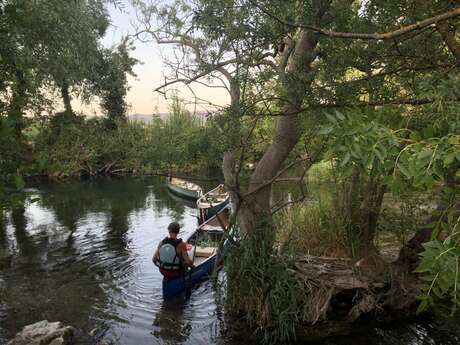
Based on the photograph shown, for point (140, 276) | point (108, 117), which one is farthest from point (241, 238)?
point (108, 117)

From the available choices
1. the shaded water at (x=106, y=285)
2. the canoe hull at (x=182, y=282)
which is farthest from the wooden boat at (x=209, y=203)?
the canoe hull at (x=182, y=282)

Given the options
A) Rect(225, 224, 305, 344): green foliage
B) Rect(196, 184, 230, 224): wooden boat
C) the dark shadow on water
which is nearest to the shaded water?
the dark shadow on water

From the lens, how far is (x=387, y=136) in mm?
1809

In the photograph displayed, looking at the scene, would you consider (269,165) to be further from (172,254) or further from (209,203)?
(209,203)

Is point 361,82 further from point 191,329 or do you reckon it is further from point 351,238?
point 191,329

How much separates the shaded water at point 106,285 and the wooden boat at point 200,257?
278 millimetres

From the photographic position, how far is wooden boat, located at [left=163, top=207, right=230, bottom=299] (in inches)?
329

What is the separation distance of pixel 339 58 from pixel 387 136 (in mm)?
3528

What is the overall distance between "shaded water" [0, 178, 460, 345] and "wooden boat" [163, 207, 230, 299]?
0.28 m

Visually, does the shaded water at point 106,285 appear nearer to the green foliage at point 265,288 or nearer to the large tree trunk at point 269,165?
the green foliage at point 265,288

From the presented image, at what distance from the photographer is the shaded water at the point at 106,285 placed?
7.07 metres

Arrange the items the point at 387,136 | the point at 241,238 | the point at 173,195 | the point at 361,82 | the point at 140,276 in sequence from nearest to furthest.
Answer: the point at 387,136 < the point at 361,82 < the point at 241,238 < the point at 140,276 < the point at 173,195

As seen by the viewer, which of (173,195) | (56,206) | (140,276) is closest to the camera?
(140,276)

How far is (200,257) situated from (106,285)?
2255 mm
